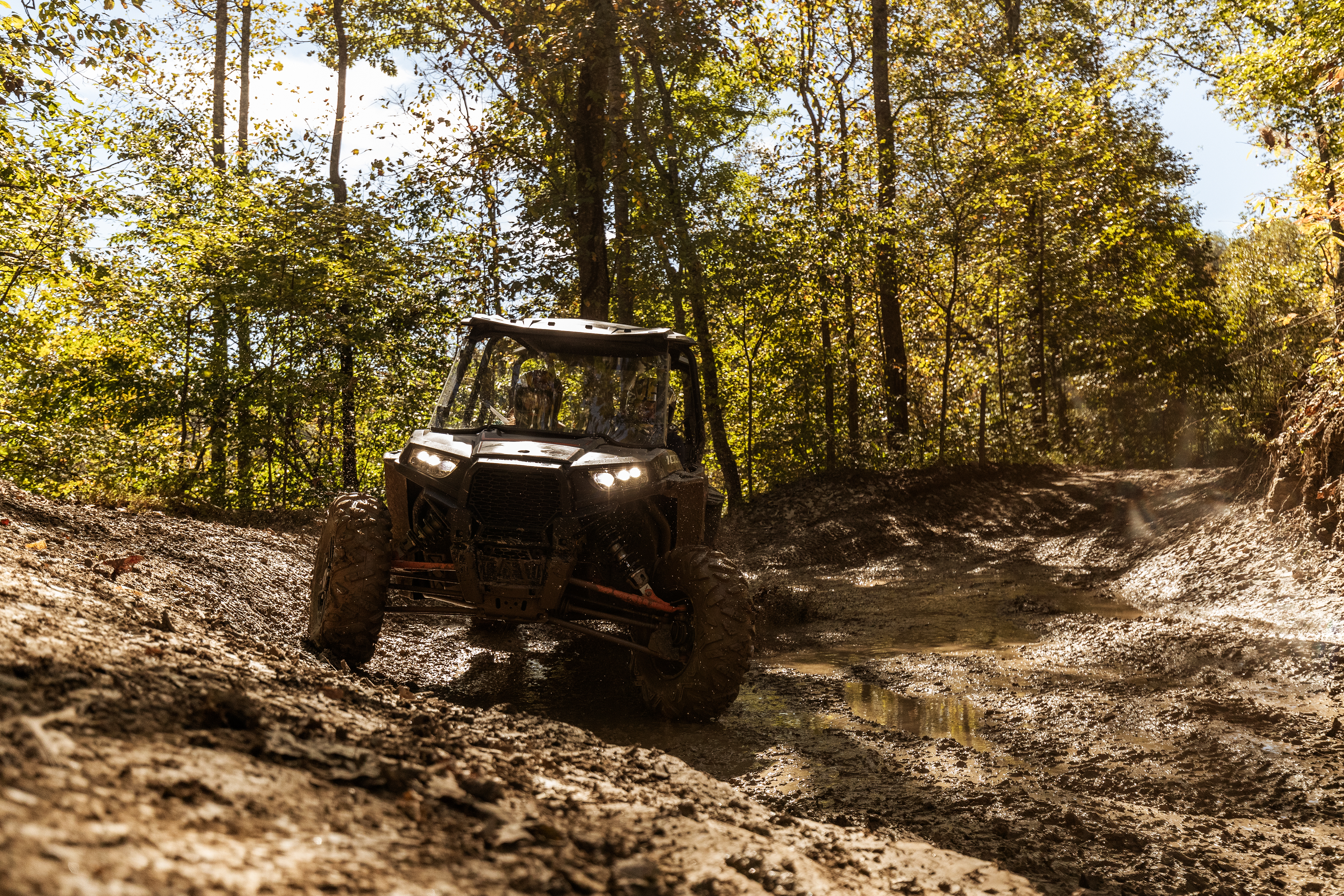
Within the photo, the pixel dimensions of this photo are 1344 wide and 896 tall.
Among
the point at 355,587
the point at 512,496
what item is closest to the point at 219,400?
the point at 355,587

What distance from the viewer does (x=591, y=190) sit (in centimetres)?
1631

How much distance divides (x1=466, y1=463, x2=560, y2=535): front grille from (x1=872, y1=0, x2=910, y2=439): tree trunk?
1463 cm

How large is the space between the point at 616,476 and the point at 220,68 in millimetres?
25673

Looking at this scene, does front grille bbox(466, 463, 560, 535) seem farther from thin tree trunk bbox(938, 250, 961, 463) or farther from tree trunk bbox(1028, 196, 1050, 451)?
tree trunk bbox(1028, 196, 1050, 451)

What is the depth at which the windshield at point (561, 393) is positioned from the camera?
6.91 meters

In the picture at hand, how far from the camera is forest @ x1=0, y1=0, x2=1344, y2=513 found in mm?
13398

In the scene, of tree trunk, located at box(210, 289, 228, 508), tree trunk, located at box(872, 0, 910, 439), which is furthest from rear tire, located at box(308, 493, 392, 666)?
tree trunk, located at box(872, 0, 910, 439)

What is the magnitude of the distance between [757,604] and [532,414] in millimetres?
4517

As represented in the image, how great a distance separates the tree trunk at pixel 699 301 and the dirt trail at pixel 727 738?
29.3 feet

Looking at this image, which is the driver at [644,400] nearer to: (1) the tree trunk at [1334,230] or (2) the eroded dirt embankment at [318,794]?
(2) the eroded dirt embankment at [318,794]

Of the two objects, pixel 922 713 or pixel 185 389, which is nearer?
pixel 922 713

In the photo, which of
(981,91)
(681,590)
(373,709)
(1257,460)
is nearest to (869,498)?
(1257,460)

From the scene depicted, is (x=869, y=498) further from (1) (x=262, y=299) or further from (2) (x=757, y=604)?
(1) (x=262, y=299)

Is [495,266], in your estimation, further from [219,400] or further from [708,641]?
[708,641]
